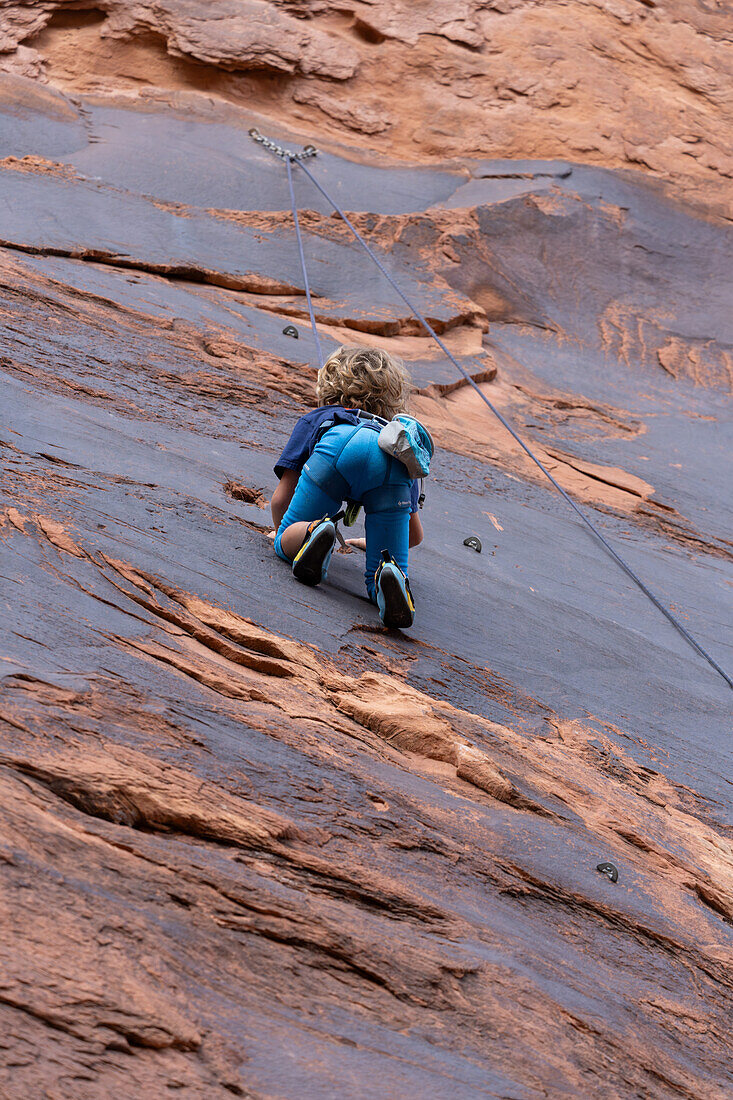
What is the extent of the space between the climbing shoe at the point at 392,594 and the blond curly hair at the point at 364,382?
2.20 feet

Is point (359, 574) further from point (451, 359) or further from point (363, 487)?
point (451, 359)

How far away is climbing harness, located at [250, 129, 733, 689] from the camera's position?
5086 mm

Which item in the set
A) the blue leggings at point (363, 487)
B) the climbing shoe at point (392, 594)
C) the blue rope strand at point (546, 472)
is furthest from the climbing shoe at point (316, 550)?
the blue rope strand at point (546, 472)

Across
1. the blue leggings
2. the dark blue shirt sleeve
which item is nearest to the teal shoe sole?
the blue leggings

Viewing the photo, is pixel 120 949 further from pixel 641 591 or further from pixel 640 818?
pixel 641 591

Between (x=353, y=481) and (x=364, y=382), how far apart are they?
0.48m

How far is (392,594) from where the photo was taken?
362 cm

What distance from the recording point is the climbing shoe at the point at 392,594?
3605 millimetres

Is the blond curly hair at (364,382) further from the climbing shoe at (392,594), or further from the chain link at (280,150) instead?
the chain link at (280,150)

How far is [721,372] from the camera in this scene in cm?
895

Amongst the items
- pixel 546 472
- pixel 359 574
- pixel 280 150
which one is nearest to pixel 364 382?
pixel 359 574

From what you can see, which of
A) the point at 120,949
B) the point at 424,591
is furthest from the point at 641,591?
the point at 120,949

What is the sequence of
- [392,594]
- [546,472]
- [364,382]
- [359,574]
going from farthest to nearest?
1. [546,472]
2. [359,574]
3. [364,382]
4. [392,594]

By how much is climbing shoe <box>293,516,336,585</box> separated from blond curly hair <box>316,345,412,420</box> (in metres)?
0.55
